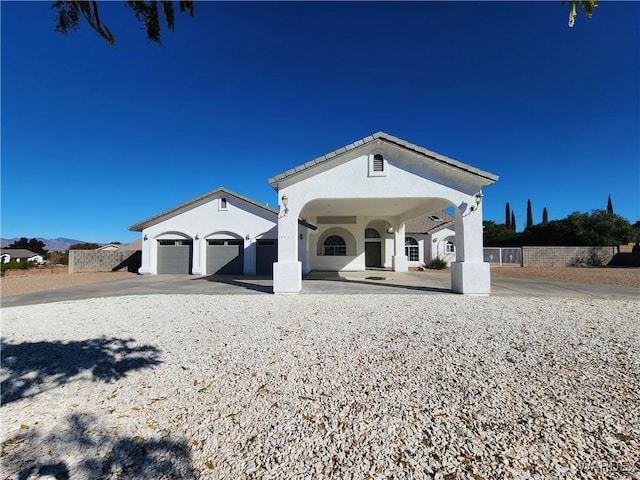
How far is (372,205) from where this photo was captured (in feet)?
49.7

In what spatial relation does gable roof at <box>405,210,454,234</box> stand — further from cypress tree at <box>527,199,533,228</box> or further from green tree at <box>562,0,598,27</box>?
cypress tree at <box>527,199,533,228</box>

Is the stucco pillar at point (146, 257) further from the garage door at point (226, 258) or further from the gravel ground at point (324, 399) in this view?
the gravel ground at point (324, 399)

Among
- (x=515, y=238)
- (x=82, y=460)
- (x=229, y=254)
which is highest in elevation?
(x=515, y=238)

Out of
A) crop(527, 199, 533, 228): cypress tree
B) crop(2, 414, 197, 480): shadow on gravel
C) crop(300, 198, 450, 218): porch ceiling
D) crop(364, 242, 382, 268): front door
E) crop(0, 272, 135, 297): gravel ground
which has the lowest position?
crop(2, 414, 197, 480): shadow on gravel

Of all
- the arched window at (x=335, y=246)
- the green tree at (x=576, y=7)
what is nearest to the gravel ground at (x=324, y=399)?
the green tree at (x=576, y=7)

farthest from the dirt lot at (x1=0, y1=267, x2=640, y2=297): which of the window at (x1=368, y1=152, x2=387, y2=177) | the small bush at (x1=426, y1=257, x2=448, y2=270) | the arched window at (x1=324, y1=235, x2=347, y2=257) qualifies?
the window at (x1=368, y1=152, x2=387, y2=177)

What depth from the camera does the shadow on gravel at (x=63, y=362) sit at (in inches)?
154

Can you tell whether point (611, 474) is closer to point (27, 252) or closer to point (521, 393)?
point (521, 393)

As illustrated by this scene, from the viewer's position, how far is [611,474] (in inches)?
87.3

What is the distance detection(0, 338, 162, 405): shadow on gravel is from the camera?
12.9 feet

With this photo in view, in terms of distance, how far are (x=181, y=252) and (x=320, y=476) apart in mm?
19736

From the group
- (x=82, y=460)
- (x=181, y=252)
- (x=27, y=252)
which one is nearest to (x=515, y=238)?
(x=181, y=252)

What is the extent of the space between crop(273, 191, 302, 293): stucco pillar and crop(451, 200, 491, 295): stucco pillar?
5.76m

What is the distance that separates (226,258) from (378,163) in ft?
41.0
